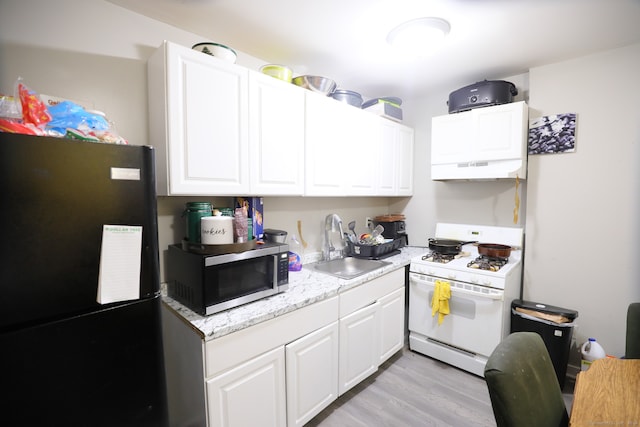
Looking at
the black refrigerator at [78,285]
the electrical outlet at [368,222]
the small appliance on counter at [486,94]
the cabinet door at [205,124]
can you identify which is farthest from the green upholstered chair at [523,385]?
the electrical outlet at [368,222]

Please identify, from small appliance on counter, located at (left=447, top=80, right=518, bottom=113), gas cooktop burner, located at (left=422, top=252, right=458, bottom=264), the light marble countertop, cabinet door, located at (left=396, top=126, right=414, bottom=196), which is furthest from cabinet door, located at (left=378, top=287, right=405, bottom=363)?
small appliance on counter, located at (left=447, top=80, right=518, bottom=113)

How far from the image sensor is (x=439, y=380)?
209 centimetres

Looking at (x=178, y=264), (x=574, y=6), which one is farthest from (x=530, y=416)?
(x=574, y=6)

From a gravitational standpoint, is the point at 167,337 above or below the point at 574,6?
below

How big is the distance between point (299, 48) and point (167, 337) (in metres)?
1.99

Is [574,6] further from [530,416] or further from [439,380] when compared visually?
[439,380]

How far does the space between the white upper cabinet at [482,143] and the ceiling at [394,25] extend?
14.8 inches

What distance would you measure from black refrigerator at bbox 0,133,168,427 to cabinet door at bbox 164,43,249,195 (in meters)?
0.39

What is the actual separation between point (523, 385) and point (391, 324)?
1.42 metres

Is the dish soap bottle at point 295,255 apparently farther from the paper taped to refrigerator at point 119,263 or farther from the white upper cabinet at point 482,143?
the white upper cabinet at point 482,143

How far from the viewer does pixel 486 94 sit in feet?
7.23

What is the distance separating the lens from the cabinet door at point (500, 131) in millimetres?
2150

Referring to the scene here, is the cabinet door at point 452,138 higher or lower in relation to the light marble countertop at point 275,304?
higher

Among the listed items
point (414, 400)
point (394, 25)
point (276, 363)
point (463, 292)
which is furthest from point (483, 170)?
point (276, 363)
